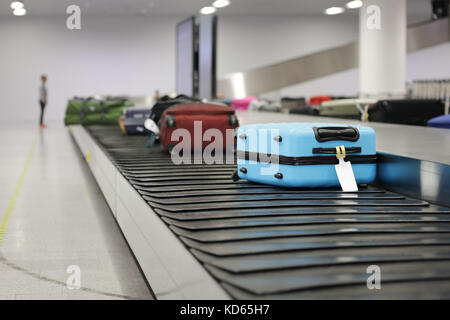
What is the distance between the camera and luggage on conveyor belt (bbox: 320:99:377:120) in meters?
9.20

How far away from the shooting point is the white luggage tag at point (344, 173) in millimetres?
3752

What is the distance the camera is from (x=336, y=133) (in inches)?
152

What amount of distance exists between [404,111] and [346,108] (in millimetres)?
1627

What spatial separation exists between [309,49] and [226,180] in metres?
23.9

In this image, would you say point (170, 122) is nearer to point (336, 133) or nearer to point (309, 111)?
point (336, 133)

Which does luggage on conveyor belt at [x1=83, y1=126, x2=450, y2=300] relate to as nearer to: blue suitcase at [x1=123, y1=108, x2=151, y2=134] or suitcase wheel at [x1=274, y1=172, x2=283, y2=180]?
suitcase wheel at [x1=274, y1=172, x2=283, y2=180]

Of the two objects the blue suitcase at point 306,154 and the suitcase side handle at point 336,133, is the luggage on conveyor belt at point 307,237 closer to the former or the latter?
the blue suitcase at point 306,154

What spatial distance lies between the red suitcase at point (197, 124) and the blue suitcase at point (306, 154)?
1967mm

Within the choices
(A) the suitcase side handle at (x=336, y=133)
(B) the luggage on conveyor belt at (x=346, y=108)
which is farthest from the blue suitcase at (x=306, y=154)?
(B) the luggage on conveyor belt at (x=346, y=108)

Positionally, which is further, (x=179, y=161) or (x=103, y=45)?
(x=103, y=45)

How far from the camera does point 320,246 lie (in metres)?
2.44
